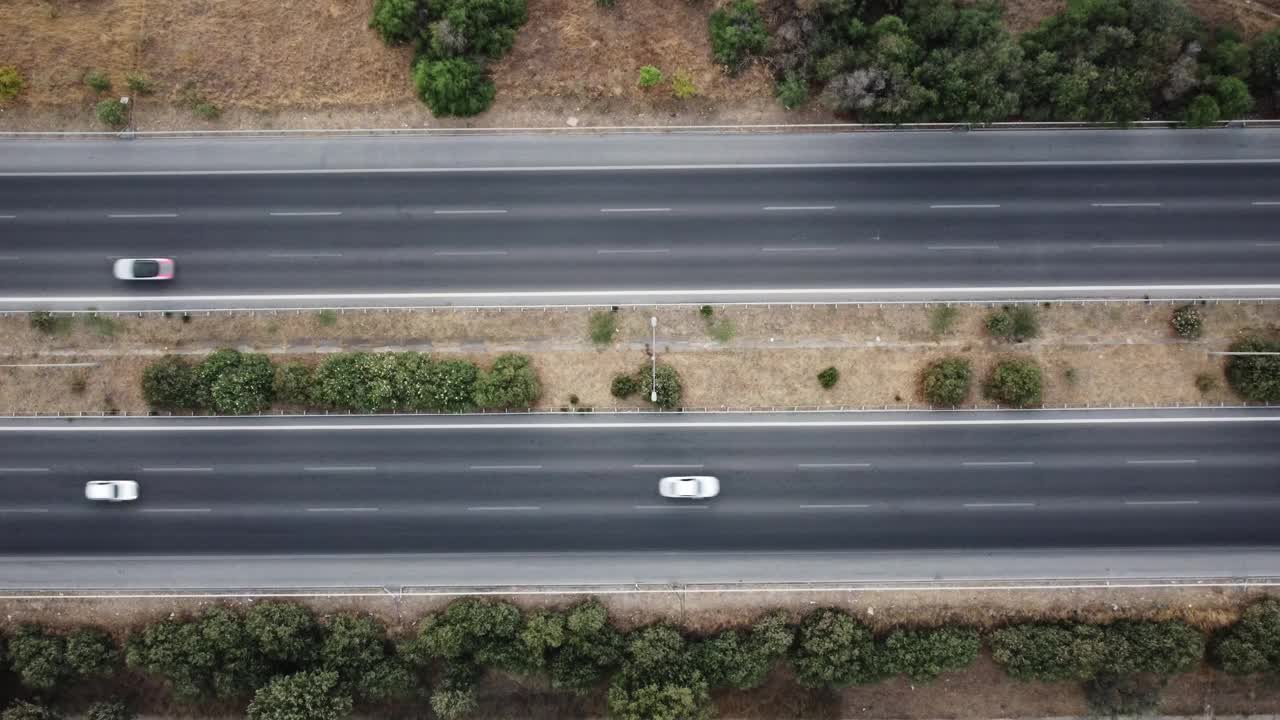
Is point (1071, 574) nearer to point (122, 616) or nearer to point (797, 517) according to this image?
point (797, 517)

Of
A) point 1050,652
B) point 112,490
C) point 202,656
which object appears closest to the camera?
point 202,656

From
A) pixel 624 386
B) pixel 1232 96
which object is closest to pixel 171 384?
pixel 624 386

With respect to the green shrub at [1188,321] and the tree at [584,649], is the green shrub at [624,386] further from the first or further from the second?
the green shrub at [1188,321]

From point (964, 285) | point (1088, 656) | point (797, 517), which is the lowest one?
point (1088, 656)

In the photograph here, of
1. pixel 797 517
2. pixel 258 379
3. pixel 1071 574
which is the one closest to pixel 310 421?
pixel 258 379

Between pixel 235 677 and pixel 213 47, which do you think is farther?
pixel 213 47

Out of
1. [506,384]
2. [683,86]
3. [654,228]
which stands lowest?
[506,384]

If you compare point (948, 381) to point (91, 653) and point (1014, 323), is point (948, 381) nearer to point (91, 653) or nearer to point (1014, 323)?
point (1014, 323)
